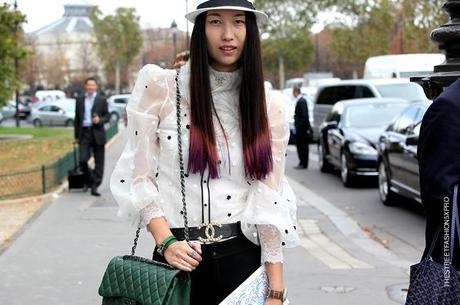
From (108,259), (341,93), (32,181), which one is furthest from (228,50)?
(341,93)

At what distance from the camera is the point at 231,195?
9.46 ft

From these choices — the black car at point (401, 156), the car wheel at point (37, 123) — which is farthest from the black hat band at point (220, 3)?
the car wheel at point (37, 123)

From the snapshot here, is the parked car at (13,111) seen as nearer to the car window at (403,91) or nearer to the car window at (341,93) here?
the car window at (341,93)

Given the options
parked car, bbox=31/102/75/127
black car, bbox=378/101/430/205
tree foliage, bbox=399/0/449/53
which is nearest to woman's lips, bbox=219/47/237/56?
black car, bbox=378/101/430/205

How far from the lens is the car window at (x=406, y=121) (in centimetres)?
1184

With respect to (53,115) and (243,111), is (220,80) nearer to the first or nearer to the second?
(243,111)

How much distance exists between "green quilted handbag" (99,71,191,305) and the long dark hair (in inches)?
3.4

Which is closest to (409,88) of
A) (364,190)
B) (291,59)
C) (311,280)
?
(364,190)

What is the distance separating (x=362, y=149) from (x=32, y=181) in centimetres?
554

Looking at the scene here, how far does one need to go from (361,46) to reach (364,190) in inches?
1519

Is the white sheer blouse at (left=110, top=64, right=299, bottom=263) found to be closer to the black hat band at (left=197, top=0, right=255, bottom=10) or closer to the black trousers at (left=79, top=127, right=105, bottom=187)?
the black hat band at (left=197, top=0, right=255, bottom=10)

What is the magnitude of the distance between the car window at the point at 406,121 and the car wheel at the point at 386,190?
61 centimetres

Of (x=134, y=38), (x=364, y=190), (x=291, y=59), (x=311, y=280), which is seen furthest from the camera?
(x=134, y=38)

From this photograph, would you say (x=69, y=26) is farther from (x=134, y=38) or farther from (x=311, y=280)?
(x=311, y=280)
